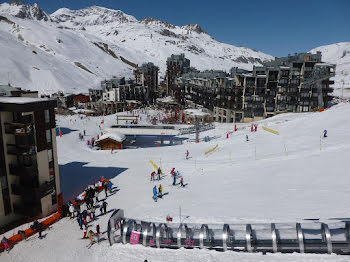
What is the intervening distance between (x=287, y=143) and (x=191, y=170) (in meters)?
14.4

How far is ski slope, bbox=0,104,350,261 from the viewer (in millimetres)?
17016

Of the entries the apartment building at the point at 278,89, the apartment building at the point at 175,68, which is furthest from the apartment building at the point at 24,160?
the apartment building at the point at 175,68

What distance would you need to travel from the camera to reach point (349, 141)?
1230 inches

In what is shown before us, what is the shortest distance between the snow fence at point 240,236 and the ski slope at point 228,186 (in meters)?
0.46

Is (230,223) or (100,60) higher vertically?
(100,60)

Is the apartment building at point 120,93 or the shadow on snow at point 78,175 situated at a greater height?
the apartment building at point 120,93

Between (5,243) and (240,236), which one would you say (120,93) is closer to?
(5,243)

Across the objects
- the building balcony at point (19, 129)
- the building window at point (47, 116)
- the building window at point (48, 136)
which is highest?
the building window at point (47, 116)

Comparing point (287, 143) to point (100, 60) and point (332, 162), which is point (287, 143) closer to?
point (332, 162)

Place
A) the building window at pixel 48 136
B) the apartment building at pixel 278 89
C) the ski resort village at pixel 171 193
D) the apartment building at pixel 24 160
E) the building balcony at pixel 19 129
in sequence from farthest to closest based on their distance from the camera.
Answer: the apartment building at pixel 278 89
the building window at pixel 48 136
the apartment building at pixel 24 160
the building balcony at pixel 19 129
the ski resort village at pixel 171 193

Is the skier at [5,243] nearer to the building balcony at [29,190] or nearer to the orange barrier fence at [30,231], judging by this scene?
the orange barrier fence at [30,231]

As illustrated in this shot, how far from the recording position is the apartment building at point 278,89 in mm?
67500

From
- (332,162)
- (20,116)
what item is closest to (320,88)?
(332,162)

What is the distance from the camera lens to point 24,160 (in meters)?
22.5
